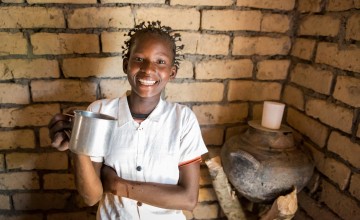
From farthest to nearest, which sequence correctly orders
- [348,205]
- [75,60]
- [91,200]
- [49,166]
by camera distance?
1. [49,166]
2. [75,60]
3. [348,205]
4. [91,200]

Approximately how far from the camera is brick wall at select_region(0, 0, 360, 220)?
1.15 metres

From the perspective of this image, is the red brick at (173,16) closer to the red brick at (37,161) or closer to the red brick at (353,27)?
the red brick at (353,27)

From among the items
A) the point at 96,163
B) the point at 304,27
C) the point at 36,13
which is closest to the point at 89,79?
the point at 36,13

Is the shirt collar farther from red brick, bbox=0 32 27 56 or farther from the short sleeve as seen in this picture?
red brick, bbox=0 32 27 56

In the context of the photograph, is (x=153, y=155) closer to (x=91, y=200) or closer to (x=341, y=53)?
(x=91, y=200)

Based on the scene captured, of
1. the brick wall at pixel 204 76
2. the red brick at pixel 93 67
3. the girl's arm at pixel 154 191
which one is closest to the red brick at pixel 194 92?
the brick wall at pixel 204 76

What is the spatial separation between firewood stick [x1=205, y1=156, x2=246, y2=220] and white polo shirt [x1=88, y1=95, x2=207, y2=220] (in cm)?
29

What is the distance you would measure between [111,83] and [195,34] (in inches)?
17.5

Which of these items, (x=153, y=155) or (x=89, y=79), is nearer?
(x=153, y=155)

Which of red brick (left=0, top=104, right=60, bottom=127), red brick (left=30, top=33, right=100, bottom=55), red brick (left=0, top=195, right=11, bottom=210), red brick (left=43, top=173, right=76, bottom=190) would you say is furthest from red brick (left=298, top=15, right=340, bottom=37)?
red brick (left=0, top=195, right=11, bottom=210)

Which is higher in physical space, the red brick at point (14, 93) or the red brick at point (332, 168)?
the red brick at point (14, 93)

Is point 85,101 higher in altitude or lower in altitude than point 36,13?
lower

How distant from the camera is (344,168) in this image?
1.13 metres

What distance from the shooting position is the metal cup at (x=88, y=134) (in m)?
0.75
